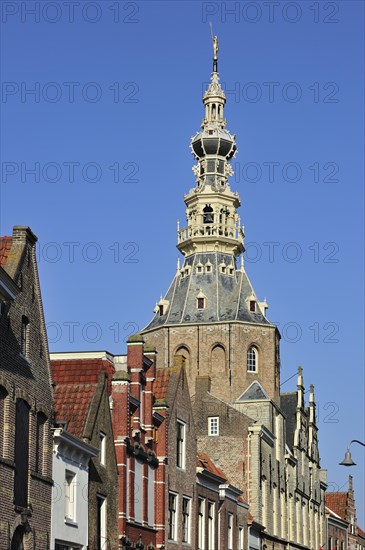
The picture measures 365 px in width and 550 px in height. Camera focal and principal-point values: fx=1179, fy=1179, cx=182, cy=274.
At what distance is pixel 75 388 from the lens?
3603 centimetres

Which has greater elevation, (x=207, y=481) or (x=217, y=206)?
(x=217, y=206)

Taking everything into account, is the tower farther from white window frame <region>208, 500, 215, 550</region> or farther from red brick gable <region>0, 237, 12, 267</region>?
red brick gable <region>0, 237, 12, 267</region>

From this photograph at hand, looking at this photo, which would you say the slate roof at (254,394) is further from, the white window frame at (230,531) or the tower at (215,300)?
the white window frame at (230,531)

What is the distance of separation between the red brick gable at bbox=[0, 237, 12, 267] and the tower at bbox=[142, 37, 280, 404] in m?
56.6

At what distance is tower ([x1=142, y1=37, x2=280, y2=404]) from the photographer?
88.2m

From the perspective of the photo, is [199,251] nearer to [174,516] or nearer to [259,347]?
[259,347]

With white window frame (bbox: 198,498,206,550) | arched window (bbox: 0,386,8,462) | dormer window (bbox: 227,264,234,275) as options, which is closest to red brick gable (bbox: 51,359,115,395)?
arched window (bbox: 0,386,8,462)

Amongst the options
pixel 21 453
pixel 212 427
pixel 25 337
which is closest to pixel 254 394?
pixel 212 427

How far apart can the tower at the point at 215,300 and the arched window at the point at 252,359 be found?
0.08 metres

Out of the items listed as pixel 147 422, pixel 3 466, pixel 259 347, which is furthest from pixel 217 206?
pixel 3 466

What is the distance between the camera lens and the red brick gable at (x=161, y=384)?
4360 centimetres

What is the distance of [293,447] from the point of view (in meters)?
84.8

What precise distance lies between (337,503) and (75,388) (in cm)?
7864

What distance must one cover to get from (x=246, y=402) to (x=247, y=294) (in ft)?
52.3
